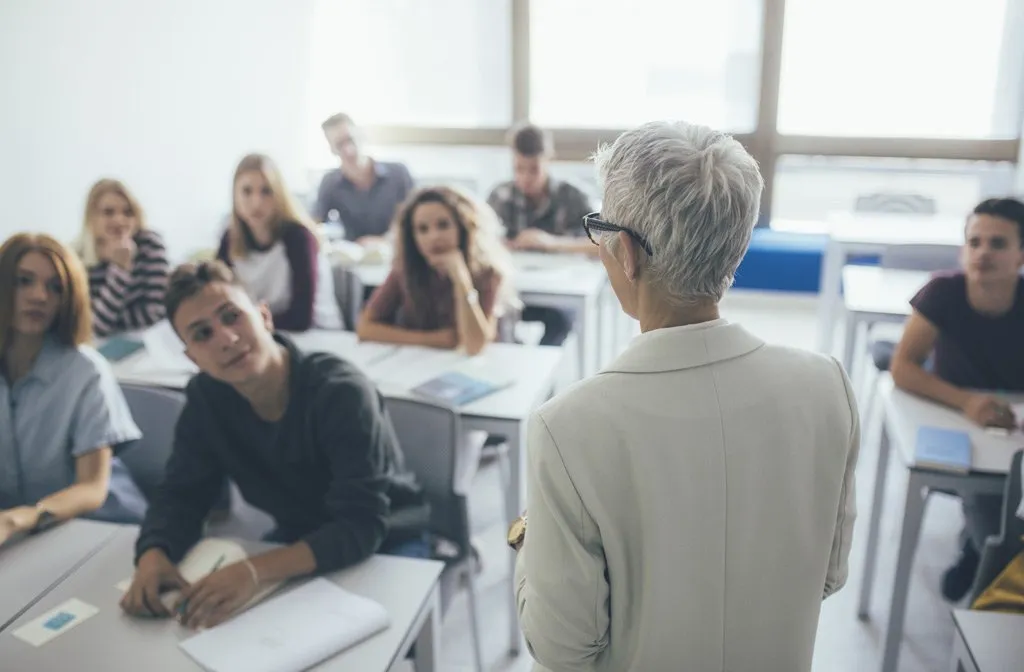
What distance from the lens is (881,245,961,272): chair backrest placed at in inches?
150

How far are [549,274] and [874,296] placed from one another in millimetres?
1354

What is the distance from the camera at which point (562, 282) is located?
3719 millimetres

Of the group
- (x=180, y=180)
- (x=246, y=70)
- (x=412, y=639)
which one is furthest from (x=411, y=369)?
(x=246, y=70)

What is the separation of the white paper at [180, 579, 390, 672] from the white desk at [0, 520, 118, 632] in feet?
1.29

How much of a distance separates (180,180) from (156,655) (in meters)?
4.05

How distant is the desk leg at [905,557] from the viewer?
2.16 metres

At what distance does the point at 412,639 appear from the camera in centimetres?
155

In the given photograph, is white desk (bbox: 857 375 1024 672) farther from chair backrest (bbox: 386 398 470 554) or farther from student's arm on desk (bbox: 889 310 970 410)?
chair backrest (bbox: 386 398 470 554)

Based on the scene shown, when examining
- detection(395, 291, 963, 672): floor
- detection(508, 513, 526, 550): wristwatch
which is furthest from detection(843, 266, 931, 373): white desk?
detection(508, 513, 526, 550): wristwatch

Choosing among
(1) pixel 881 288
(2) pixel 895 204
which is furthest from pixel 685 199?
(2) pixel 895 204

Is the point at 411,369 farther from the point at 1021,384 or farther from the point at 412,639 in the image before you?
the point at 1021,384

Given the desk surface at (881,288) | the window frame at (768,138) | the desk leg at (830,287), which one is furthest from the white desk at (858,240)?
the window frame at (768,138)

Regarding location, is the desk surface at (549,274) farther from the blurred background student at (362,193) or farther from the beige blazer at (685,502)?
the beige blazer at (685,502)

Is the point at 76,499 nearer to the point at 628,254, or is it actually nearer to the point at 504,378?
→ the point at 504,378
